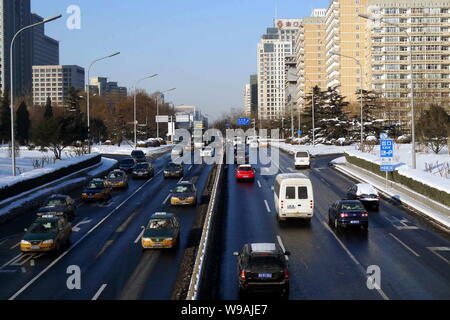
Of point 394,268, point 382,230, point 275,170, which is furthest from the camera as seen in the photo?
point 275,170

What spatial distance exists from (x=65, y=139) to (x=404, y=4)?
330ft

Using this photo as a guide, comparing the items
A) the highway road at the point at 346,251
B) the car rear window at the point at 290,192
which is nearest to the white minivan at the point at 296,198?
the car rear window at the point at 290,192

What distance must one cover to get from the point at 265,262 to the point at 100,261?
7921 mm

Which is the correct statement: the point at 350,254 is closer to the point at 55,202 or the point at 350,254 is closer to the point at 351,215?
the point at 351,215

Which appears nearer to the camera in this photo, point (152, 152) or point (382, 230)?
point (382, 230)

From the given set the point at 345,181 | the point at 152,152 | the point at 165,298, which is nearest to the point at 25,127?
the point at 152,152

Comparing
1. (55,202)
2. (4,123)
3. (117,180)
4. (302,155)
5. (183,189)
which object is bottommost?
(55,202)

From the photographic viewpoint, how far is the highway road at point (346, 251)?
17.1 metres

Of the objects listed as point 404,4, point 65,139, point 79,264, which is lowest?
point 79,264

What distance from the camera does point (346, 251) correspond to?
22562 millimetres

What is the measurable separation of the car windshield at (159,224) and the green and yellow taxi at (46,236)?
403 centimetres

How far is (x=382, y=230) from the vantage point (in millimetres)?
27031

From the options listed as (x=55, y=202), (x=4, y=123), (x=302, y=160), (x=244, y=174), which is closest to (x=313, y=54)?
(x=4, y=123)
